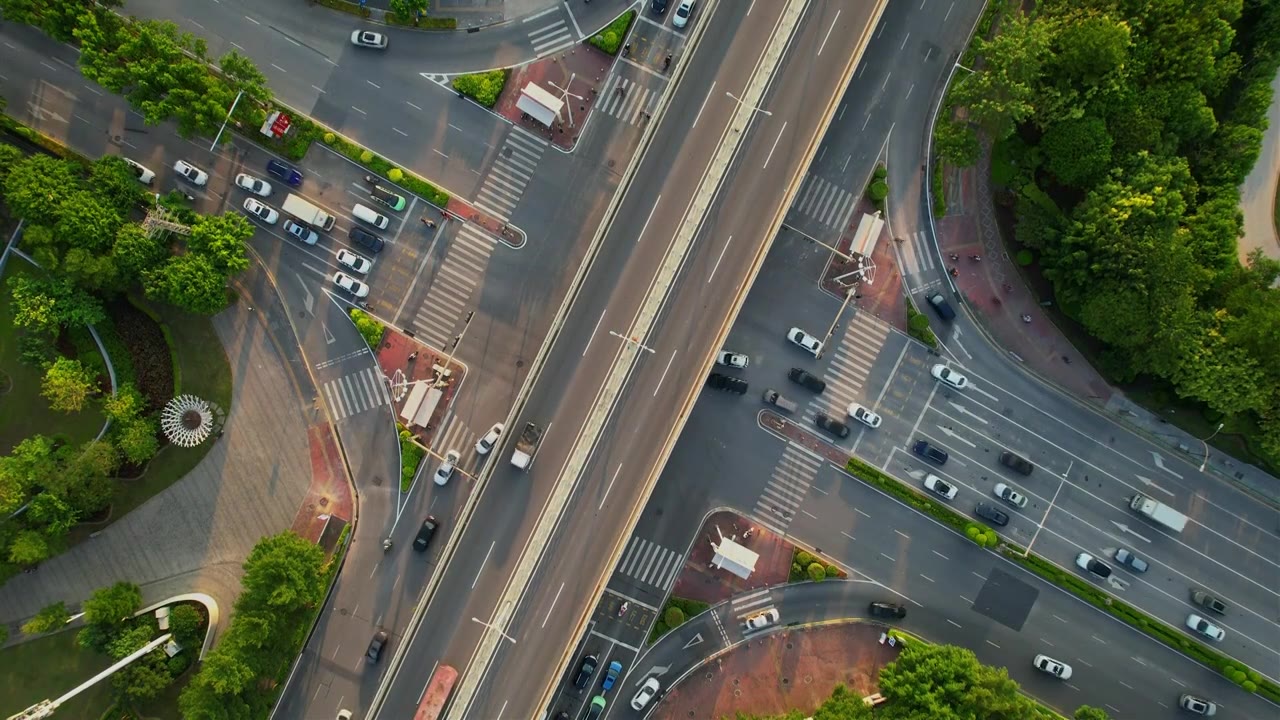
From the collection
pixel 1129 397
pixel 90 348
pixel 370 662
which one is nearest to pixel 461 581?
pixel 370 662

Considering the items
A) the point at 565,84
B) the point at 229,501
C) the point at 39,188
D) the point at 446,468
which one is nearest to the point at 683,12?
the point at 565,84

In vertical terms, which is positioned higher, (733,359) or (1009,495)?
(733,359)

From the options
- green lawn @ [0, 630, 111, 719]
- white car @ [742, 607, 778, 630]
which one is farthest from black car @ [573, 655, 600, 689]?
green lawn @ [0, 630, 111, 719]

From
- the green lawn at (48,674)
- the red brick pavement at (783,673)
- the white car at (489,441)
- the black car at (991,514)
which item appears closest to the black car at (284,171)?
the white car at (489,441)

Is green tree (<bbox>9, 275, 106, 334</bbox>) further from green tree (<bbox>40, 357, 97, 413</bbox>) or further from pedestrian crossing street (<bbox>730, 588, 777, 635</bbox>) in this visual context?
pedestrian crossing street (<bbox>730, 588, 777, 635</bbox>)

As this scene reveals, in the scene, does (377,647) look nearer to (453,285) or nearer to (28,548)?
(28,548)

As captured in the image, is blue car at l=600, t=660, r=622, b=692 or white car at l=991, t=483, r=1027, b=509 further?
white car at l=991, t=483, r=1027, b=509
